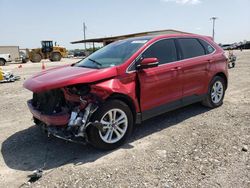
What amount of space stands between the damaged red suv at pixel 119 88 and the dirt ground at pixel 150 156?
1.14ft

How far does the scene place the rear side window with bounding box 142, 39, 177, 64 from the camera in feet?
14.6

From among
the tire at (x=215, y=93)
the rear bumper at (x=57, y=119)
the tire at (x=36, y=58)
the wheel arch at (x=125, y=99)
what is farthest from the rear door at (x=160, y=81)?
the tire at (x=36, y=58)

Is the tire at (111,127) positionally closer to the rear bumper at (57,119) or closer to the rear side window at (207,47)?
the rear bumper at (57,119)

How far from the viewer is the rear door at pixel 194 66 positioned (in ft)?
16.2

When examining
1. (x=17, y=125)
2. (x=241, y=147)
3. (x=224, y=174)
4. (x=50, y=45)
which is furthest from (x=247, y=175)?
(x=50, y=45)

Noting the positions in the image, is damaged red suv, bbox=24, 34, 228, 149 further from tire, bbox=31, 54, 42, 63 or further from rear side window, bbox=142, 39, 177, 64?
tire, bbox=31, 54, 42, 63

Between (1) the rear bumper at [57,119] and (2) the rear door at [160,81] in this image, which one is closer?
(1) the rear bumper at [57,119]

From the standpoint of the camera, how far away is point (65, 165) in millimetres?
3469

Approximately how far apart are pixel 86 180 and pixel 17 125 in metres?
2.85

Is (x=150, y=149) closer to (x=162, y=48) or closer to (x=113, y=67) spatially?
(x=113, y=67)

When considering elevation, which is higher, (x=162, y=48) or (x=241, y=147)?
(x=162, y=48)

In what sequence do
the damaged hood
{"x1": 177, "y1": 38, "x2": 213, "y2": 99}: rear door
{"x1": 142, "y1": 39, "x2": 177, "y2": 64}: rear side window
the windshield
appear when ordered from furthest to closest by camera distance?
{"x1": 177, "y1": 38, "x2": 213, "y2": 99}: rear door → {"x1": 142, "y1": 39, "x2": 177, "y2": 64}: rear side window → the windshield → the damaged hood

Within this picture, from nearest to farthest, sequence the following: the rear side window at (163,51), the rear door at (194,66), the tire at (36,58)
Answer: the rear side window at (163,51), the rear door at (194,66), the tire at (36,58)

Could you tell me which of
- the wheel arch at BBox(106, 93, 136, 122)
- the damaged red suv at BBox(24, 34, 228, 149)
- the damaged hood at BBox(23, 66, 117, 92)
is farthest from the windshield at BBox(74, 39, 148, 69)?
the wheel arch at BBox(106, 93, 136, 122)
